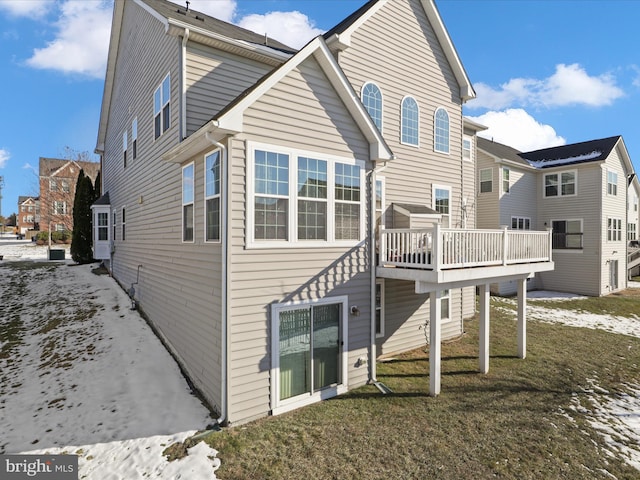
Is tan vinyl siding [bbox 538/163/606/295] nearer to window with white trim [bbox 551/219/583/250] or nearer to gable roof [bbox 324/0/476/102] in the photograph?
window with white trim [bbox 551/219/583/250]

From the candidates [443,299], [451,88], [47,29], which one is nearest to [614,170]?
[451,88]

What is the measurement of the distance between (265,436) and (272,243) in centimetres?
341

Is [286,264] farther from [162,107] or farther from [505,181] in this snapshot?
[505,181]

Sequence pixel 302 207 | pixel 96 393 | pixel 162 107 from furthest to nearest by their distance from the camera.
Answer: pixel 162 107, pixel 96 393, pixel 302 207

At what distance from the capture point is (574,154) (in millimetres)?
22188

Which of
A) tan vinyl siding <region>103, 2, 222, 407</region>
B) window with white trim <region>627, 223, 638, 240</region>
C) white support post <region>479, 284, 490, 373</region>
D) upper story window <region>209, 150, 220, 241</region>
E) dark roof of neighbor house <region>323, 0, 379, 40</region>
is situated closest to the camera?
upper story window <region>209, 150, 220, 241</region>

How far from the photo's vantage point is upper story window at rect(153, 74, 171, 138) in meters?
8.78

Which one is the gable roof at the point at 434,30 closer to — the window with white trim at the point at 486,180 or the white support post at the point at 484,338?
the white support post at the point at 484,338

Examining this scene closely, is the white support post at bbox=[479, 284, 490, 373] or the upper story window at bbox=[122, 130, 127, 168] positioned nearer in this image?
the white support post at bbox=[479, 284, 490, 373]

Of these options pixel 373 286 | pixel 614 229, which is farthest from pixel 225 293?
pixel 614 229

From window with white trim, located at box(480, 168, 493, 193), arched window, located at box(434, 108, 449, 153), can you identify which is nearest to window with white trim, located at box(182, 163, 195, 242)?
arched window, located at box(434, 108, 449, 153)

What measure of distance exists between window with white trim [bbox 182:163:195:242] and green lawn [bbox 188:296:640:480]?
4.36m

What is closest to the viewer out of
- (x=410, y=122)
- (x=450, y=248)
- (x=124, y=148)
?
(x=450, y=248)

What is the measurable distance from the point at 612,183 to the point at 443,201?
17.5 m
